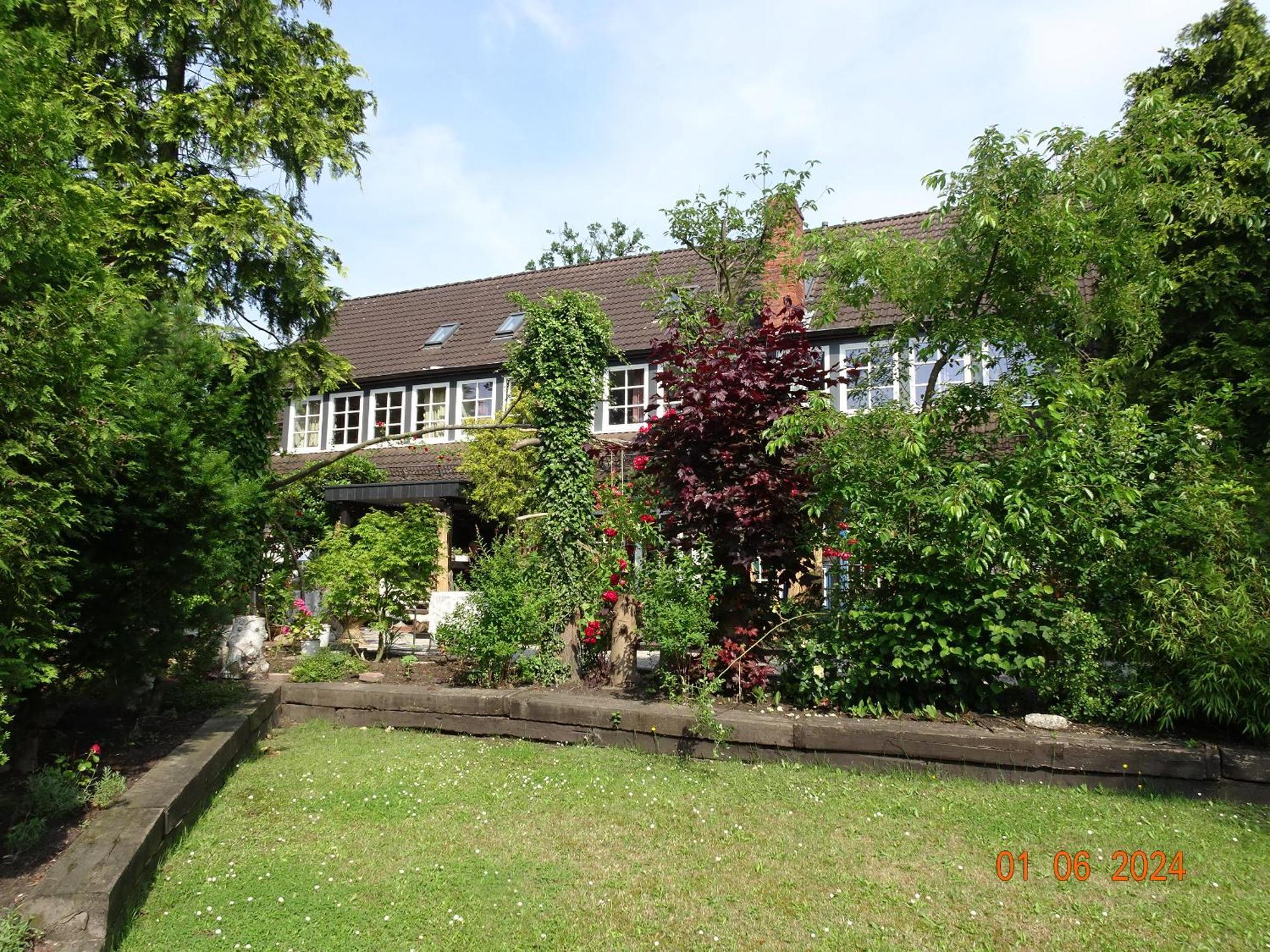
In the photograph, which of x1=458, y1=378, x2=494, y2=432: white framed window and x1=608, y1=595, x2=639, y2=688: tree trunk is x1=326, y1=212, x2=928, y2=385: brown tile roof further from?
x1=608, y1=595, x2=639, y2=688: tree trunk

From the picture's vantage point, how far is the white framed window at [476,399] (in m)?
16.8

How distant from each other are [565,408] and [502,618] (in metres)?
2.09

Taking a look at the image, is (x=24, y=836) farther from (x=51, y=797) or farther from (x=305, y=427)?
(x=305, y=427)

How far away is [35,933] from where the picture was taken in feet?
9.46

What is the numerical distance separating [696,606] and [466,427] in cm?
390

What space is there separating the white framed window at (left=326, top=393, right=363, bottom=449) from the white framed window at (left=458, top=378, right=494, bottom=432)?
261 centimetres

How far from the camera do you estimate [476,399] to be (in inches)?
666

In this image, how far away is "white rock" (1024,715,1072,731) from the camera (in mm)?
5207

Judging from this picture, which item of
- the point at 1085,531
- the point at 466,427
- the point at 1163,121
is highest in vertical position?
the point at 1163,121

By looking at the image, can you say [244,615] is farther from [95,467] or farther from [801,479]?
[801,479]

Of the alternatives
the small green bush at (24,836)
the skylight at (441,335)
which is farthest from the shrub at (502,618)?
the skylight at (441,335)

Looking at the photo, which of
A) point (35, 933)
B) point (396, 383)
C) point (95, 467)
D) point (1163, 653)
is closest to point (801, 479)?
point (1163, 653)

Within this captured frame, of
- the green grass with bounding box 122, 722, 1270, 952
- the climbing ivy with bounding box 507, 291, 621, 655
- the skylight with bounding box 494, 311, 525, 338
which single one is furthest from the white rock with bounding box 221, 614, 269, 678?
the skylight with bounding box 494, 311, 525, 338

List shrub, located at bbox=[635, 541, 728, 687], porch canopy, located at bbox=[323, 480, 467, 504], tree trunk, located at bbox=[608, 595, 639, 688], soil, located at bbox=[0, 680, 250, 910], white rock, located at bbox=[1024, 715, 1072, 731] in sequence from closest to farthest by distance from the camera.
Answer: soil, located at bbox=[0, 680, 250, 910] → white rock, located at bbox=[1024, 715, 1072, 731] → shrub, located at bbox=[635, 541, 728, 687] → tree trunk, located at bbox=[608, 595, 639, 688] → porch canopy, located at bbox=[323, 480, 467, 504]
